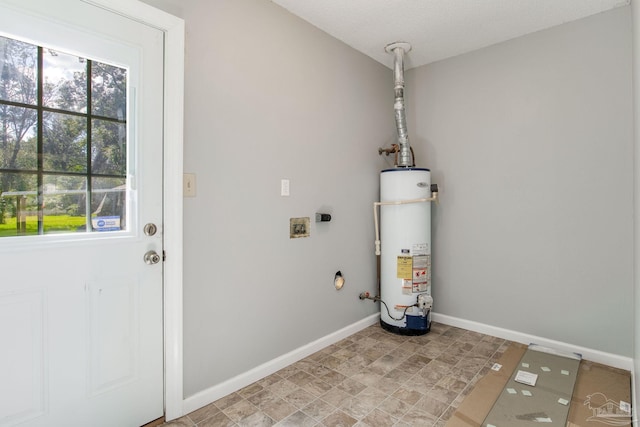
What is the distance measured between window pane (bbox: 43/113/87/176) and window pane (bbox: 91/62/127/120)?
0.35ft

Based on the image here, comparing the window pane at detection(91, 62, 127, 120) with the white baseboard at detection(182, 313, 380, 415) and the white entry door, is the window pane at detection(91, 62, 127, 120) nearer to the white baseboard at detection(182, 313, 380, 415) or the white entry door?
the white entry door

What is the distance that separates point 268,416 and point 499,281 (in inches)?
87.0

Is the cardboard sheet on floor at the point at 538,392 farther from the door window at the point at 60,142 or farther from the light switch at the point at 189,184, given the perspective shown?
the door window at the point at 60,142

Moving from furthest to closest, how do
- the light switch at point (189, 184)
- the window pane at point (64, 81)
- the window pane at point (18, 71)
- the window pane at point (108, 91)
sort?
the light switch at point (189, 184) → the window pane at point (108, 91) → the window pane at point (64, 81) → the window pane at point (18, 71)

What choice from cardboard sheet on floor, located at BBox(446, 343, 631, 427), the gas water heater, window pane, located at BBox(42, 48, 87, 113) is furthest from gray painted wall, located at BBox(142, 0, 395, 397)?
cardboard sheet on floor, located at BBox(446, 343, 631, 427)

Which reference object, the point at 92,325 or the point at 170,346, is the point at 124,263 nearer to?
the point at 92,325

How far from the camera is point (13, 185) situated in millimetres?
1315

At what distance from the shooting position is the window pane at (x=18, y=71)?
4.21 ft

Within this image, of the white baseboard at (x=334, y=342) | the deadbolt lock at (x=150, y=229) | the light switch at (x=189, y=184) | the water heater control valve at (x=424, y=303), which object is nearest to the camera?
the deadbolt lock at (x=150, y=229)

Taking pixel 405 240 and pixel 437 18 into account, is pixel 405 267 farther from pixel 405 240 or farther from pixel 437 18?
pixel 437 18

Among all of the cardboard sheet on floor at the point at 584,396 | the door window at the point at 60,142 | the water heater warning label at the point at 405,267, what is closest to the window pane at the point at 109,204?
the door window at the point at 60,142

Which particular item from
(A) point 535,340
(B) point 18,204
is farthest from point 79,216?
(A) point 535,340

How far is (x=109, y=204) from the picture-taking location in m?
1.58

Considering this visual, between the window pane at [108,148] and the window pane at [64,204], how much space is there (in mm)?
105
